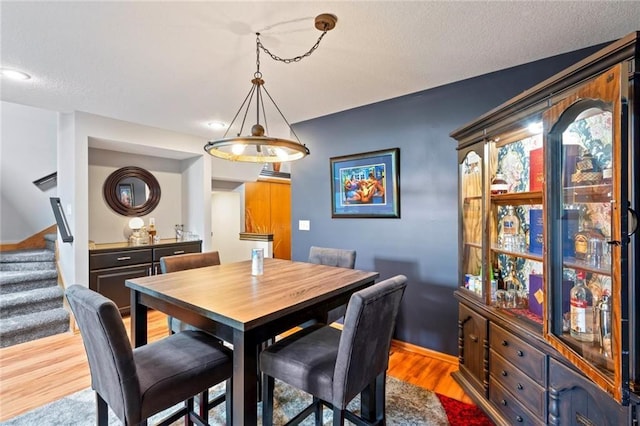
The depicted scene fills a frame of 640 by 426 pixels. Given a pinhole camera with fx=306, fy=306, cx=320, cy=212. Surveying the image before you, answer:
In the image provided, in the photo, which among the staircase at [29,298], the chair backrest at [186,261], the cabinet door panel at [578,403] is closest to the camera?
the cabinet door panel at [578,403]

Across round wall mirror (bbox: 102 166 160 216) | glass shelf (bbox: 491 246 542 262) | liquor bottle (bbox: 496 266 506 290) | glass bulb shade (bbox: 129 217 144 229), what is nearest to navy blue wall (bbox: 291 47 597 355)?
liquor bottle (bbox: 496 266 506 290)

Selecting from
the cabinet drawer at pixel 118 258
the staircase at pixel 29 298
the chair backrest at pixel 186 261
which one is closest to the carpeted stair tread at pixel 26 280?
the staircase at pixel 29 298

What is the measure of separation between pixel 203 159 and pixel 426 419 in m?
4.19

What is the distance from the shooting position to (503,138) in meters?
1.96

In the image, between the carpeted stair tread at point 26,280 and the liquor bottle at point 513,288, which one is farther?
the carpeted stair tread at point 26,280

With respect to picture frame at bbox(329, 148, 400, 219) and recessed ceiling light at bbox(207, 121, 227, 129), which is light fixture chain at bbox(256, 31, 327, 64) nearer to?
picture frame at bbox(329, 148, 400, 219)

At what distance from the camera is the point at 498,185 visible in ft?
6.73

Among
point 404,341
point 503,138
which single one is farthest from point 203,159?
point 503,138

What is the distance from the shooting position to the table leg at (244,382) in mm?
1243

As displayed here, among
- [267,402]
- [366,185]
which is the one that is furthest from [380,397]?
[366,185]

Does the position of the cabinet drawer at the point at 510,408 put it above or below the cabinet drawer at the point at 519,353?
below

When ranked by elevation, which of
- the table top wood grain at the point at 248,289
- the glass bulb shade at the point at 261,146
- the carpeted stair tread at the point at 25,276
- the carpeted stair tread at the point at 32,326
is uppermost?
the glass bulb shade at the point at 261,146

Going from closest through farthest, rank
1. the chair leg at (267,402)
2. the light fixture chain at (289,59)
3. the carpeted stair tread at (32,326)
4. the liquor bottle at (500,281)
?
the chair leg at (267,402) < the light fixture chain at (289,59) < the liquor bottle at (500,281) < the carpeted stair tread at (32,326)

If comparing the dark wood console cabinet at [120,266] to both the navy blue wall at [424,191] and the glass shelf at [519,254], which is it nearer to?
the navy blue wall at [424,191]
